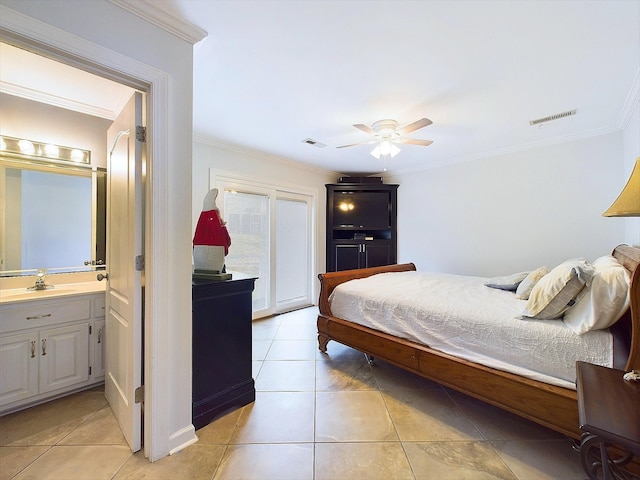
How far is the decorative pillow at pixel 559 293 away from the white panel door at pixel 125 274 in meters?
2.40

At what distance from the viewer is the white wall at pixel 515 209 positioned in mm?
3049

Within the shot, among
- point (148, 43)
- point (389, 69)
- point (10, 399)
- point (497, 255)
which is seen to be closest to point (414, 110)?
point (389, 69)

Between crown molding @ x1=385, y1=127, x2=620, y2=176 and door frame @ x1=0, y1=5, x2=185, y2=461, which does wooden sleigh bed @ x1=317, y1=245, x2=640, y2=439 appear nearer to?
door frame @ x1=0, y1=5, x2=185, y2=461

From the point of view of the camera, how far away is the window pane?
3.77m

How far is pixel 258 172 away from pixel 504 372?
3.63 metres

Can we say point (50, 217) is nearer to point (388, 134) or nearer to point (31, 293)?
point (31, 293)

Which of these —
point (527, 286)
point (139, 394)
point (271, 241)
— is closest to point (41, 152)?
point (139, 394)

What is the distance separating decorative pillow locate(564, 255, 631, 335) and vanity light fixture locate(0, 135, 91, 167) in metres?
3.88

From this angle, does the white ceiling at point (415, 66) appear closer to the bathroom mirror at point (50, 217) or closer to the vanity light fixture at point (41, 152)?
the vanity light fixture at point (41, 152)

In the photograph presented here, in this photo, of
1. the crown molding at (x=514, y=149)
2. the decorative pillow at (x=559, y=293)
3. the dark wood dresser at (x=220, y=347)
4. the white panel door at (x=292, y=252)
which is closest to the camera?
the decorative pillow at (x=559, y=293)

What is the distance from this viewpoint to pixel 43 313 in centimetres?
187

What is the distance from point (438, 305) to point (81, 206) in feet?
10.6

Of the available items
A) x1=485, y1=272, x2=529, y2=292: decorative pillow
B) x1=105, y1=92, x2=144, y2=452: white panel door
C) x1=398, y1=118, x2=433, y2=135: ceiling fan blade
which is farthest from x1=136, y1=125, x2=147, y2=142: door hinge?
x1=485, y1=272, x2=529, y2=292: decorative pillow

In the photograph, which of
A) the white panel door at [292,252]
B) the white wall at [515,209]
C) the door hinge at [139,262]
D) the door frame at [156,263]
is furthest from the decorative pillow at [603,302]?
the white panel door at [292,252]
